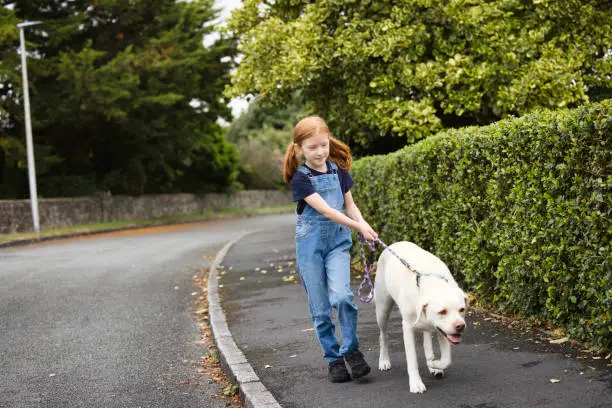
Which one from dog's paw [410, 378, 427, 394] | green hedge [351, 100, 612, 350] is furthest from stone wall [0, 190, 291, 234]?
dog's paw [410, 378, 427, 394]

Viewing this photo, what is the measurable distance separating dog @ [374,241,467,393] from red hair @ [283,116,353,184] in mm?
815

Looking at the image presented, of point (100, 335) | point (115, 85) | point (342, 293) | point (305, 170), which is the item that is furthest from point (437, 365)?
point (115, 85)

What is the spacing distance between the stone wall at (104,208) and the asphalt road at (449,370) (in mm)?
20329

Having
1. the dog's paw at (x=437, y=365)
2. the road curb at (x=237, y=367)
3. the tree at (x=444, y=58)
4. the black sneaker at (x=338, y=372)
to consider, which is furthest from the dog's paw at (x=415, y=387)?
the tree at (x=444, y=58)

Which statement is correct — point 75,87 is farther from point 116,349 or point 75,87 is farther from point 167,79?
point 116,349

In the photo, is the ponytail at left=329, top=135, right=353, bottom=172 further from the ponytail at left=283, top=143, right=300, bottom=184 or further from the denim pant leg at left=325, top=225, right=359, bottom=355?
the denim pant leg at left=325, top=225, right=359, bottom=355

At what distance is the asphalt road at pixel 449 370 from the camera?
14.4ft

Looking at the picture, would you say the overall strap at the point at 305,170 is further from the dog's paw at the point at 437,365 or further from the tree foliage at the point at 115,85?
the tree foliage at the point at 115,85

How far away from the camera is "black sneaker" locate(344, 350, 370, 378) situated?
4.97m

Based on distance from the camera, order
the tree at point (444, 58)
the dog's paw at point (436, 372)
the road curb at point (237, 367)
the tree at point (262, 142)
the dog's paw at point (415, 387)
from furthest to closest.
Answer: the tree at point (262, 142), the tree at point (444, 58), the dog's paw at point (436, 372), the road curb at point (237, 367), the dog's paw at point (415, 387)

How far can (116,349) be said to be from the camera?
694cm

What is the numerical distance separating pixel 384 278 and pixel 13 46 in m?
25.7

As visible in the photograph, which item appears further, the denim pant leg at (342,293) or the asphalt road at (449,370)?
the denim pant leg at (342,293)

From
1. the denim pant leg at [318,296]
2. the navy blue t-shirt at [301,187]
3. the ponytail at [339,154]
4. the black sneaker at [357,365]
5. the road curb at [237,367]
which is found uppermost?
the ponytail at [339,154]
